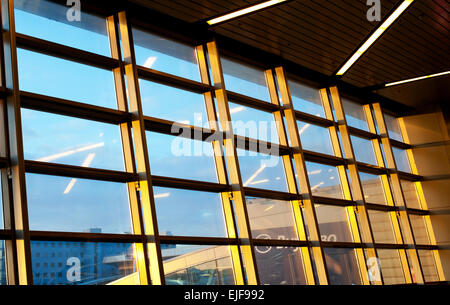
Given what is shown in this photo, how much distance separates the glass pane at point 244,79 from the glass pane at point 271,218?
90.2 inches

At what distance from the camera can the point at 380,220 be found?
12.2 meters

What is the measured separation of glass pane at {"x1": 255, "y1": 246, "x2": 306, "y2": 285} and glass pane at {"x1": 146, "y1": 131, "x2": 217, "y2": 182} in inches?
67.2

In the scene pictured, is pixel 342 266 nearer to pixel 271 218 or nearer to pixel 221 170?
pixel 271 218

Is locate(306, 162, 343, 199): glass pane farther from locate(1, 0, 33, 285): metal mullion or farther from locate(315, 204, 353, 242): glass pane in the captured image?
locate(1, 0, 33, 285): metal mullion

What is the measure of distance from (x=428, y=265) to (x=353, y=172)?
4.06m

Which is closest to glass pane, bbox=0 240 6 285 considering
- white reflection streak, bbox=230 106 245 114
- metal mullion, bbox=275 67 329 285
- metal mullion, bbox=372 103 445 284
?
white reflection streak, bbox=230 106 245 114

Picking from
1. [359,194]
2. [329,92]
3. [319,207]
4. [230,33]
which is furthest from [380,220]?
[230,33]

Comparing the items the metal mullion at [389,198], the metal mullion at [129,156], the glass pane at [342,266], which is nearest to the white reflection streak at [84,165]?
the metal mullion at [129,156]

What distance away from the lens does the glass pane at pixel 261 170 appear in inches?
358

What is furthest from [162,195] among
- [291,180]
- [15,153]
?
[291,180]

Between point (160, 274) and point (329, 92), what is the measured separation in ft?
23.6

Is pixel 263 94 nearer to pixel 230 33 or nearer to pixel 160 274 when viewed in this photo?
pixel 230 33

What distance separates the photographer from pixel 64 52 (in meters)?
7.14
